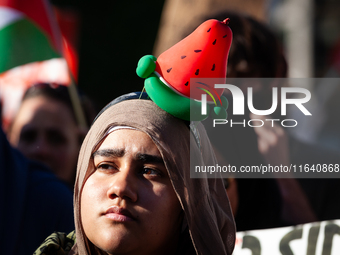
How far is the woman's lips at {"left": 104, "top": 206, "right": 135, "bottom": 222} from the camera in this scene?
68.2 inches

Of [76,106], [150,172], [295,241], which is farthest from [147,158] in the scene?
[76,106]

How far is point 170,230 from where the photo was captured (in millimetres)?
1861

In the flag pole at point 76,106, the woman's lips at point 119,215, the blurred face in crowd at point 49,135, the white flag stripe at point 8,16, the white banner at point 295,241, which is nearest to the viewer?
the woman's lips at point 119,215

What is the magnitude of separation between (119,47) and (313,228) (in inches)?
314

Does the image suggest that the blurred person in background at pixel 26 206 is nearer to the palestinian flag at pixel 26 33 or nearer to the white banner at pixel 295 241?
the white banner at pixel 295 241

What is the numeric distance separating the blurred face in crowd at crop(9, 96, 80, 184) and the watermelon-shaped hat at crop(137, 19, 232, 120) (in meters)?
1.67

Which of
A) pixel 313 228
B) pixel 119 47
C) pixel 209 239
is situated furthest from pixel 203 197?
pixel 119 47

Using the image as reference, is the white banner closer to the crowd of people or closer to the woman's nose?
the crowd of people

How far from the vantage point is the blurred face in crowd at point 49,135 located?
335cm

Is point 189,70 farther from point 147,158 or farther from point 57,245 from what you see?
point 57,245

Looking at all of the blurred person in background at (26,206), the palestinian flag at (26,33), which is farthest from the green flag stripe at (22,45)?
the blurred person in background at (26,206)

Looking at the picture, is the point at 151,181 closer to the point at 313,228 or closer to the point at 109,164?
the point at 109,164

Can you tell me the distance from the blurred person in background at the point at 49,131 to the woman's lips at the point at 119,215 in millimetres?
1705

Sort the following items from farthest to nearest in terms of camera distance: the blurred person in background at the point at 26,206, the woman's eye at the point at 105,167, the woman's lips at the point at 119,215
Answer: the blurred person in background at the point at 26,206, the woman's eye at the point at 105,167, the woman's lips at the point at 119,215
